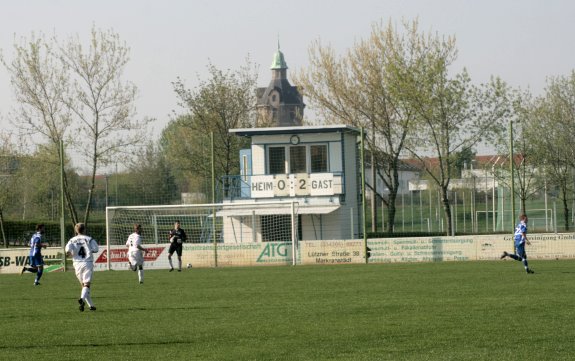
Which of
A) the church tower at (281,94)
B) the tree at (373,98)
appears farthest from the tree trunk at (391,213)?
the church tower at (281,94)

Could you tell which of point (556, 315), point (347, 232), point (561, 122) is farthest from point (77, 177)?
point (556, 315)

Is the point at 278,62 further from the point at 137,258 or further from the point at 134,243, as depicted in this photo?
the point at 137,258

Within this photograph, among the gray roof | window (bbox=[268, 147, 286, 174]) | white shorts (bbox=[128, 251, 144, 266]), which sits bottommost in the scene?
white shorts (bbox=[128, 251, 144, 266])

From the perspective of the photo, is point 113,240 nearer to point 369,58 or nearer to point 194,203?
point 194,203

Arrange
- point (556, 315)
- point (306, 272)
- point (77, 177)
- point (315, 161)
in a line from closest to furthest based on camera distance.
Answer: point (556, 315) → point (306, 272) → point (77, 177) → point (315, 161)

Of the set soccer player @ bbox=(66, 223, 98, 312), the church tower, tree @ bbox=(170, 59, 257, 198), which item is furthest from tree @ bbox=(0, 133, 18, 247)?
the church tower

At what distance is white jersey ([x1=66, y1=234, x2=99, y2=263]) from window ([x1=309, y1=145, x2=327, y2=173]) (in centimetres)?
2857

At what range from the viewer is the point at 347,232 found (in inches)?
1887

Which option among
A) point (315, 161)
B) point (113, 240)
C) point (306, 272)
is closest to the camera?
point (306, 272)

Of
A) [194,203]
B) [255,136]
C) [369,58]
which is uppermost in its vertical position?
[369,58]

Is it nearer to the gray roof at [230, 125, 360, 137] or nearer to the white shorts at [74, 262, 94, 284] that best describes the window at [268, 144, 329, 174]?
the gray roof at [230, 125, 360, 137]

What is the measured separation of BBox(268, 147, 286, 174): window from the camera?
48.7 meters

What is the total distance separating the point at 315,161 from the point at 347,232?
3777 mm

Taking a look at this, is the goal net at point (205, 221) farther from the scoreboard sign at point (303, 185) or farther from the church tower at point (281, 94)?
the church tower at point (281, 94)
